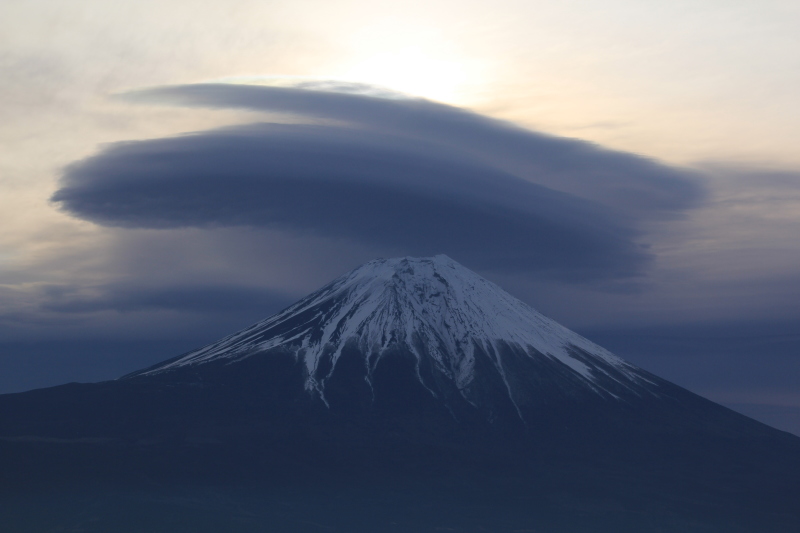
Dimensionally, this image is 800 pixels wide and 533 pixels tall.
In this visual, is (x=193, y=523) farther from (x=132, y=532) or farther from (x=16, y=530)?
(x=16, y=530)

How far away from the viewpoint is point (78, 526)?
199875 millimetres

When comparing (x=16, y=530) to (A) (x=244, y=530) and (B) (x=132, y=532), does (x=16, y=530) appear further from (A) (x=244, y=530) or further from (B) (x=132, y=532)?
(A) (x=244, y=530)

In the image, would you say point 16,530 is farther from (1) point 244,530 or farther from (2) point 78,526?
(1) point 244,530

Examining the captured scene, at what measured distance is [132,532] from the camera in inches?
7761

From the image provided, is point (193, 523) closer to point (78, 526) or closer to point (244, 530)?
point (244, 530)

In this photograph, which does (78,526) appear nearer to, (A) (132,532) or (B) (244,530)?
(A) (132,532)

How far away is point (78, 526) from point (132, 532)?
1199cm

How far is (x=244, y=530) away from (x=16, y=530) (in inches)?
1775

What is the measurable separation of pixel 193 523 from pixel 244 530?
10.4 m

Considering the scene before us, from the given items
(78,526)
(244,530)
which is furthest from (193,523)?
(78,526)

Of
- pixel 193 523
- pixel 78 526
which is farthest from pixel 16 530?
pixel 193 523

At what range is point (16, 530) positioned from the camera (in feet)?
646

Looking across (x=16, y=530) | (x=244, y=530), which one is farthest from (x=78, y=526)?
(x=244, y=530)
